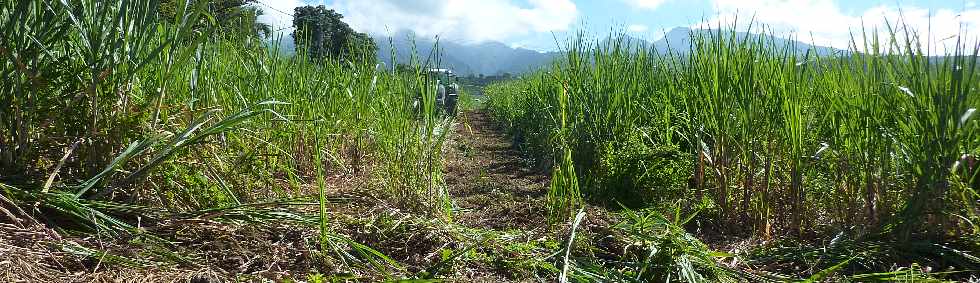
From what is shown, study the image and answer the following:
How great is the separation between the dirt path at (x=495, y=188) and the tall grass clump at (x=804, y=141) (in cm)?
47

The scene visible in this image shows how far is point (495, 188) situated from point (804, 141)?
5.96ft

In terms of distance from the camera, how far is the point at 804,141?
2.51m

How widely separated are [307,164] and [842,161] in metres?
2.46

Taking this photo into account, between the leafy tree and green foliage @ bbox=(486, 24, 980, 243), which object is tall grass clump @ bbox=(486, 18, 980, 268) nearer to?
green foliage @ bbox=(486, 24, 980, 243)

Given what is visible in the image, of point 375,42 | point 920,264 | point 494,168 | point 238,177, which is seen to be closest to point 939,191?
point 920,264

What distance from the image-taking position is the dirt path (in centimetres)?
299

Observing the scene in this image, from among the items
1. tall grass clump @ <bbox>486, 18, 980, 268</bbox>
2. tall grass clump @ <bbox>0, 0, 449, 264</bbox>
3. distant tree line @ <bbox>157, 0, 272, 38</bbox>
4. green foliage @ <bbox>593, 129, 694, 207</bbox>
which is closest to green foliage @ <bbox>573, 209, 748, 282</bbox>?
tall grass clump @ <bbox>486, 18, 980, 268</bbox>

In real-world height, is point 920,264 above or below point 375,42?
below

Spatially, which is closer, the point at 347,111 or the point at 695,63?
the point at 695,63

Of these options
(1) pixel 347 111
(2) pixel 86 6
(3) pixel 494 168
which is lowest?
(3) pixel 494 168

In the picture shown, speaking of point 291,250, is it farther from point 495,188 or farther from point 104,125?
point 495,188

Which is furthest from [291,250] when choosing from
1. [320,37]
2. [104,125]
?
[320,37]

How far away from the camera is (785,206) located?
103 inches

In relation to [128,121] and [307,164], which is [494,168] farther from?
[128,121]
